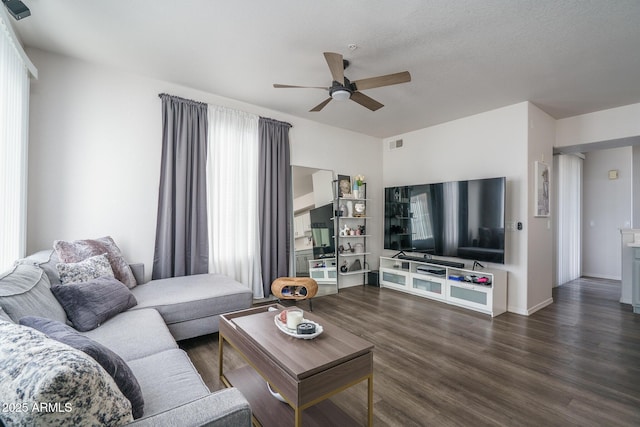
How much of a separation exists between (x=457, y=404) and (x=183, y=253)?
9.66 feet

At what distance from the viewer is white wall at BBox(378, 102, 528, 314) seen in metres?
3.60

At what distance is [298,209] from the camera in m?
4.27

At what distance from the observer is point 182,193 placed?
10.6 ft

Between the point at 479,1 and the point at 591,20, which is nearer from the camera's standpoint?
the point at 479,1

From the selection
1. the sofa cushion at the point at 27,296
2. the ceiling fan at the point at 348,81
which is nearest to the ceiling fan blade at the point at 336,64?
the ceiling fan at the point at 348,81

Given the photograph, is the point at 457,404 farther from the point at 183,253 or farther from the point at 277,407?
the point at 183,253

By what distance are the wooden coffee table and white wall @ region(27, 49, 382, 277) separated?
2.01 meters

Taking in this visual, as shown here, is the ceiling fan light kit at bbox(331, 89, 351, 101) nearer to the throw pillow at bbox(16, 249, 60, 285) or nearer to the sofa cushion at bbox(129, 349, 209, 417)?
the sofa cushion at bbox(129, 349, 209, 417)

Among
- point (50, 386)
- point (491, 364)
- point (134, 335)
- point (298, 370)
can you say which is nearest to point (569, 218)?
point (491, 364)

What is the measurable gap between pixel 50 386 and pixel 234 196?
3156 mm

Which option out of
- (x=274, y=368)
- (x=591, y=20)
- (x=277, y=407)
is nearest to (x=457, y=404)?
(x=277, y=407)

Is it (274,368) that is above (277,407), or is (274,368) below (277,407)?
above

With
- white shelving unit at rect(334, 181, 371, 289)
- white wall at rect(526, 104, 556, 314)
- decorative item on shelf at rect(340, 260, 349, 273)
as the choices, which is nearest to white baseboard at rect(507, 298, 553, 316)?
white wall at rect(526, 104, 556, 314)

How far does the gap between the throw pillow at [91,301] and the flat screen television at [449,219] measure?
12.6 ft
